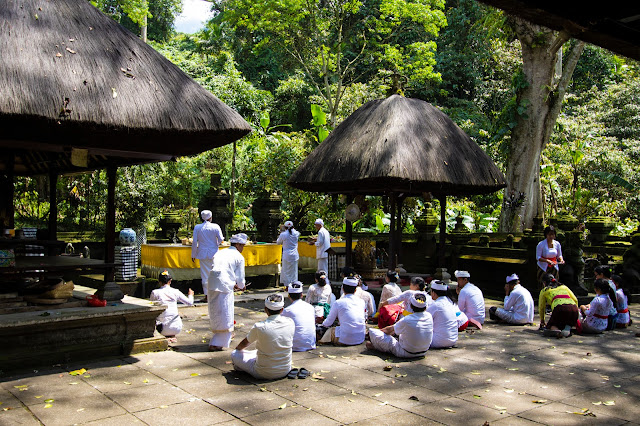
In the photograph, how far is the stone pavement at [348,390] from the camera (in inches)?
207

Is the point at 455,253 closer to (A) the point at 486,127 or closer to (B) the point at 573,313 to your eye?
(B) the point at 573,313

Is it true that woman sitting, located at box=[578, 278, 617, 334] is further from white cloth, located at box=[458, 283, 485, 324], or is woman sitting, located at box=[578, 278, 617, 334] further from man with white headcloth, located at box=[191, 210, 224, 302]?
man with white headcloth, located at box=[191, 210, 224, 302]

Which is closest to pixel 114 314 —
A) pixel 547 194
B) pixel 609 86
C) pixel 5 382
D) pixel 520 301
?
pixel 5 382

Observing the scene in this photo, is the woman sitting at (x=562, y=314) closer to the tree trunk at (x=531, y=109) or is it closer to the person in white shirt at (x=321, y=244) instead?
the person in white shirt at (x=321, y=244)

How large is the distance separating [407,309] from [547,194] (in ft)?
62.7

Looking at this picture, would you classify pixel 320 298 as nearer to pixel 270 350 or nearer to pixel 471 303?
pixel 471 303

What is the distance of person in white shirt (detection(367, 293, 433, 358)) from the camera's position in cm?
732

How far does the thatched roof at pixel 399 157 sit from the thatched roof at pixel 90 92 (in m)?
3.39

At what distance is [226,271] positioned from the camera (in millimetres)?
7781

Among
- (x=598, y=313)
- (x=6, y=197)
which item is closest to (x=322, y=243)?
(x=598, y=313)

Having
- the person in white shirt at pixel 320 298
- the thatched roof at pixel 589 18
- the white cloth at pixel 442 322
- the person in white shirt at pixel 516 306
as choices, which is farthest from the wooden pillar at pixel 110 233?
the thatched roof at pixel 589 18

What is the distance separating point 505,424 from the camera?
5.12 m

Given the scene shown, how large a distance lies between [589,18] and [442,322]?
608cm

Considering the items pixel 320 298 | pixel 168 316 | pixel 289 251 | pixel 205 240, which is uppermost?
pixel 205 240
